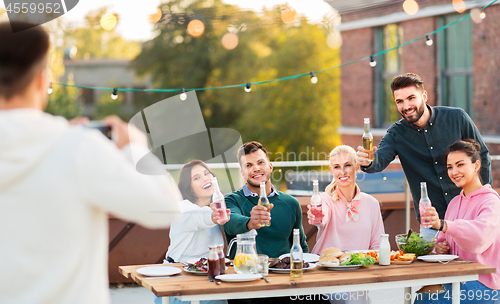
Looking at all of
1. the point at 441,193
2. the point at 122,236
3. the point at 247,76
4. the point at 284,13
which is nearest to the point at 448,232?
the point at 441,193

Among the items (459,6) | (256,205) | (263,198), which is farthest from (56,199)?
(459,6)

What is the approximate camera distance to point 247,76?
2959cm

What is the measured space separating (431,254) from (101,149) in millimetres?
2311

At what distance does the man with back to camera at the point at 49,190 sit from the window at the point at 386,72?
378 inches

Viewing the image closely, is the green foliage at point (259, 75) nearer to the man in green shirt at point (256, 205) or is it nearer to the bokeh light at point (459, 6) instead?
the bokeh light at point (459, 6)

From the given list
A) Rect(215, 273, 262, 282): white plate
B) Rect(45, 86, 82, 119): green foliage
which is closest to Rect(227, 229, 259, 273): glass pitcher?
Rect(215, 273, 262, 282): white plate

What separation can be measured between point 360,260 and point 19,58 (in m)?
1.96

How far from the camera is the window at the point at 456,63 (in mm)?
8867

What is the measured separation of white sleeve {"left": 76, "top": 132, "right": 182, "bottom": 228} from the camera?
1.23 m

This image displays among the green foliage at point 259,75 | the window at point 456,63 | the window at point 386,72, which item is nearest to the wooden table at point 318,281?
the window at point 456,63

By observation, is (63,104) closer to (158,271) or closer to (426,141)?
(426,141)

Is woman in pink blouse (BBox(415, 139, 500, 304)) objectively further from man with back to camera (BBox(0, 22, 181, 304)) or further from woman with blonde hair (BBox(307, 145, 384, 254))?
man with back to camera (BBox(0, 22, 181, 304))

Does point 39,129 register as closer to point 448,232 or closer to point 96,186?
point 96,186

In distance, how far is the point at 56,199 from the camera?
49.1 inches
